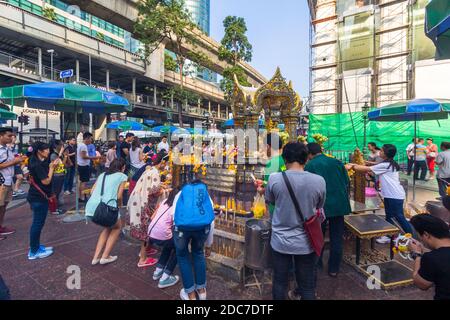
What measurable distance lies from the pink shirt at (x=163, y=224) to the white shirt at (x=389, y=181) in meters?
3.31

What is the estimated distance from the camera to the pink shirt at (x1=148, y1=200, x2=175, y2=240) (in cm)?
332

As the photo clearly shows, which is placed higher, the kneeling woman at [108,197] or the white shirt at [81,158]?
the white shirt at [81,158]

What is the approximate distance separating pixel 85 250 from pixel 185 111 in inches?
1222

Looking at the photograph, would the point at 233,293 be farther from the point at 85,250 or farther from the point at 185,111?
the point at 185,111

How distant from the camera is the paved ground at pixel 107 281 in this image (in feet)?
10.4

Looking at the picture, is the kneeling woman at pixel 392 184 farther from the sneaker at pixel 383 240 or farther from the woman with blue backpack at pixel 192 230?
the woman with blue backpack at pixel 192 230

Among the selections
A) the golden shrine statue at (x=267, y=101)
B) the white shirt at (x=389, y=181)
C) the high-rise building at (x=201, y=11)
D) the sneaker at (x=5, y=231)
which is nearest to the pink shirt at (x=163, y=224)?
the white shirt at (x=389, y=181)

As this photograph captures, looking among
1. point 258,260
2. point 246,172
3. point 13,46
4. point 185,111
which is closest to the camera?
point 258,260

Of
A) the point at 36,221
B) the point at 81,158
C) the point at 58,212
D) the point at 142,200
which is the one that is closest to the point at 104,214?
the point at 142,200

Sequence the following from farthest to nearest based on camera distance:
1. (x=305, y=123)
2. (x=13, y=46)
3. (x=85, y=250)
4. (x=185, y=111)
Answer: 1. (x=185, y=111)
2. (x=305, y=123)
3. (x=13, y=46)
4. (x=85, y=250)

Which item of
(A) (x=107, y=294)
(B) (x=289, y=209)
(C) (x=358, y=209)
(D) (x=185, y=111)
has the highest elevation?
(D) (x=185, y=111)

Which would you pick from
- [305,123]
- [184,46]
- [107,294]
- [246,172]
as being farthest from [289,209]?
[184,46]

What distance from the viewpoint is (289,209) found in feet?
8.17

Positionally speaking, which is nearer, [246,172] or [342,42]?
[246,172]
